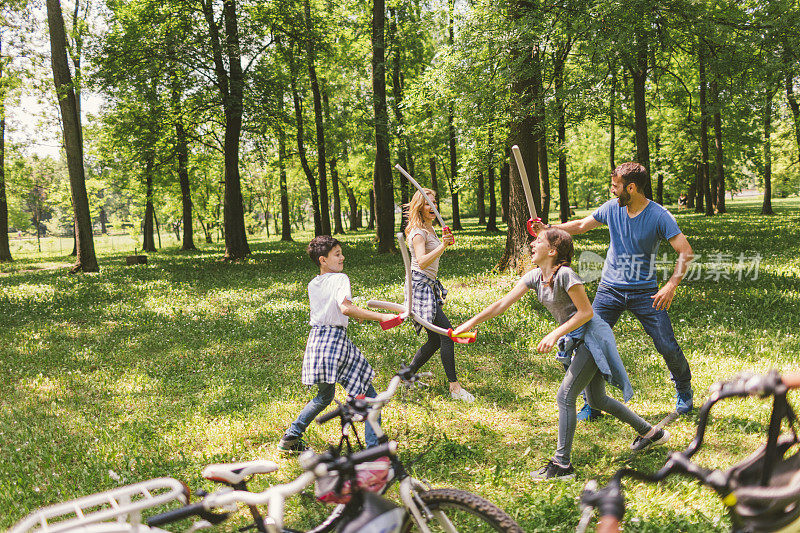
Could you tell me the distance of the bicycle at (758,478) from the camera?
2.28 metres

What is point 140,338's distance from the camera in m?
10.4

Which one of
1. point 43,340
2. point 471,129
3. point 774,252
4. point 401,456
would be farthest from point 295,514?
point 774,252

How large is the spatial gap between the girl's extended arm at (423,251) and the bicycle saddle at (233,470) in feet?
12.2

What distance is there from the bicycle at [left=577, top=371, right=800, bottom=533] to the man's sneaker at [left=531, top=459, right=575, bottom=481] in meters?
2.08

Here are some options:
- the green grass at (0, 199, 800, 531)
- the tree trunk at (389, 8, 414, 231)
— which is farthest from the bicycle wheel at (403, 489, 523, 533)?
the tree trunk at (389, 8, 414, 231)

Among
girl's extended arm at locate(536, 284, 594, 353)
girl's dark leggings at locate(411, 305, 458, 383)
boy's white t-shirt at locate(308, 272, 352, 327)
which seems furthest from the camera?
girl's dark leggings at locate(411, 305, 458, 383)

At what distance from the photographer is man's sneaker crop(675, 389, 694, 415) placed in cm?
569

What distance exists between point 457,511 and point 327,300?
8.36 feet

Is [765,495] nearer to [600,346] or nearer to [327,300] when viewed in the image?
[600,346]

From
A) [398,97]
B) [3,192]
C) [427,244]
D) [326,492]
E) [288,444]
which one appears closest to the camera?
[326,492]

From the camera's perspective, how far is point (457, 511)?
8.66ft

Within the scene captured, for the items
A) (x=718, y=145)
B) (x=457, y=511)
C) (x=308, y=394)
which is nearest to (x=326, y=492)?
(x=457, y=511)

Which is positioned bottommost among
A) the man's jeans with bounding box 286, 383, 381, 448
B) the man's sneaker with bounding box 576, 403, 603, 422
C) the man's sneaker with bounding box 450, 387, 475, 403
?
the man's sneaker with bounding box 576, 403, 603, 422

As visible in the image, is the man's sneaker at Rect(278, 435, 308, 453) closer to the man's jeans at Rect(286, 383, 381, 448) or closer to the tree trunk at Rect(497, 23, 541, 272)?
the man's jeans at Rect(286, 383, 381, 448)
